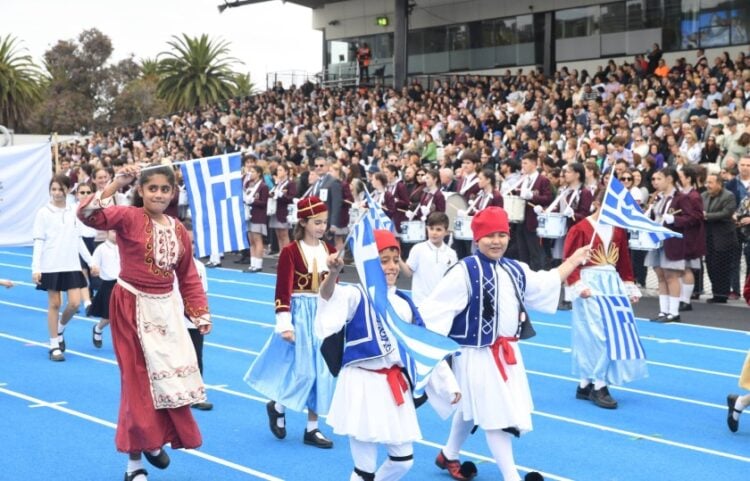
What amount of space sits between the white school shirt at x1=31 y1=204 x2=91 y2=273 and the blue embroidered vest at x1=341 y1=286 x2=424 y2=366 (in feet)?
20.0

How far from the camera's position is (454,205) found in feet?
52.0

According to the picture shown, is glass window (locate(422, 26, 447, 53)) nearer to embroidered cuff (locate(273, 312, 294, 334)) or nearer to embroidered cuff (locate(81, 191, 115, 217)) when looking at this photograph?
embroidered cuff (locate(273, 312, 294, 334))

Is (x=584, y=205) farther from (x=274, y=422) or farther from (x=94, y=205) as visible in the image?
(x=94, y=205)

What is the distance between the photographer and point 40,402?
8664 mm

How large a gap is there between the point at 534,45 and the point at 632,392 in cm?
2546

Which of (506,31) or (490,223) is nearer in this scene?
(490,223)

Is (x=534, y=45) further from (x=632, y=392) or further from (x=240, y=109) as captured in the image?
(x=632, y=392)

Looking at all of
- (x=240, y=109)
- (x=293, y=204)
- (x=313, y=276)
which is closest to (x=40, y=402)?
(x=313, y=276)

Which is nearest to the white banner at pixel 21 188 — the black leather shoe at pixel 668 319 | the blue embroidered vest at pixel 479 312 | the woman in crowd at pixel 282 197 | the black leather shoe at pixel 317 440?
the woman in crowd at pixel 282 197

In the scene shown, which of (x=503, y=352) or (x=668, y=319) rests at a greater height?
(x=503, y=352)

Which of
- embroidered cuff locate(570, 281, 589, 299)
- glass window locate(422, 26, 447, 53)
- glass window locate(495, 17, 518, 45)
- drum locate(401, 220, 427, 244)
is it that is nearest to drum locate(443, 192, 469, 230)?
drum locate(401, 220, 427, 244)

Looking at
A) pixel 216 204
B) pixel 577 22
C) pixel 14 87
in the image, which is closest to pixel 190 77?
pixel 14 87

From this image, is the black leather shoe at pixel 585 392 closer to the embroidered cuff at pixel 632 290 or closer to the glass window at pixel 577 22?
the embroidered cuff at pixel 632 290

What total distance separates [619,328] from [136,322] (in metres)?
4.28
